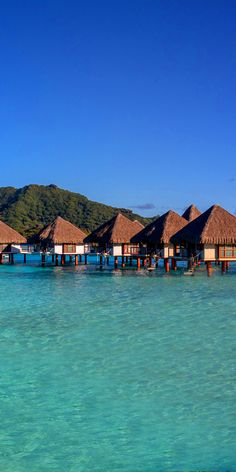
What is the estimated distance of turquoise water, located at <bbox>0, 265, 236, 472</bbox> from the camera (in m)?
5.79

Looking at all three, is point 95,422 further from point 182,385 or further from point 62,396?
point 182,385

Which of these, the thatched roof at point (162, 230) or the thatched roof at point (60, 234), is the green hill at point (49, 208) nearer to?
the thatched roof at point (60, 234)

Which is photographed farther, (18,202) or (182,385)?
(18,202)

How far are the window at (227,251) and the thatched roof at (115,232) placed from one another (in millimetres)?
8953

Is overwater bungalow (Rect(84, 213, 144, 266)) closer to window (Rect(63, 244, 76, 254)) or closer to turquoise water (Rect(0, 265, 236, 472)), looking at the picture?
window (Rect(63, 244, 76, 254))

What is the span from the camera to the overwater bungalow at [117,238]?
36.2 meters

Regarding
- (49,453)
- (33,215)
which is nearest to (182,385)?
(49,453)

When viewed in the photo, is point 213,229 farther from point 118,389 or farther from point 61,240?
point 118,389

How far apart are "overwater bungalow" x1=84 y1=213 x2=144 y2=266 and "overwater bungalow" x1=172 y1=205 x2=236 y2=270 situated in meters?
6.70

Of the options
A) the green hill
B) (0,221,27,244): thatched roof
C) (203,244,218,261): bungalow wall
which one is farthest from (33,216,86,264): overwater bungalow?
the green hill

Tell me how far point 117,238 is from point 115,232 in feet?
1.60

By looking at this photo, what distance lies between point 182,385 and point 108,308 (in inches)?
332

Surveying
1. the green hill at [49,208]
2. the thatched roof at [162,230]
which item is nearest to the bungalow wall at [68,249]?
the thatched roof at [162,230]

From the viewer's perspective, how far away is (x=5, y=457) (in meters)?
5.71
